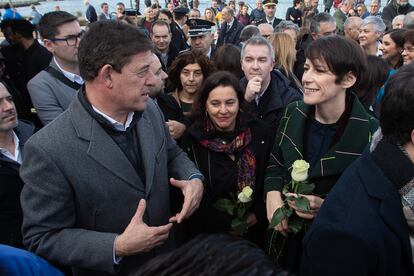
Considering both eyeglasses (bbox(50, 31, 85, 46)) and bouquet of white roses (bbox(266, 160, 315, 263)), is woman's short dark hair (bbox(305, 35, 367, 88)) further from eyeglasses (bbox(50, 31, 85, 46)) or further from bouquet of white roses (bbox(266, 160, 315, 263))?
eyeglasses (bbox(50, 31, 85, 46))

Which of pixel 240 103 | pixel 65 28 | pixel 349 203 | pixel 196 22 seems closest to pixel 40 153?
pixel 349 203

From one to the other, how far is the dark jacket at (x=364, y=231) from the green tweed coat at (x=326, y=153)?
699 millimetres

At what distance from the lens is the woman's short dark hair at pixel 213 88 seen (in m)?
2.79

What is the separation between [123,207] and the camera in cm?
175

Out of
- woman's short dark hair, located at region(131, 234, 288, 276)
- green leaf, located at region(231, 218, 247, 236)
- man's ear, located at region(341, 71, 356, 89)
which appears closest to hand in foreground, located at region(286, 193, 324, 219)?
green leaf, located at region(231, 218, 247, 236)

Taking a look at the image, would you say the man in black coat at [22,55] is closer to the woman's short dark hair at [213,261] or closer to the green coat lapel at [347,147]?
the green coat lapel at [347,147]

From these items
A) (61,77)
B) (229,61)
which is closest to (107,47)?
(61,77)

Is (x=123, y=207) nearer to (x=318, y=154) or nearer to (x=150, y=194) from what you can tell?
(x=150, y=194)

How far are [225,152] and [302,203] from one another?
2.70 ft

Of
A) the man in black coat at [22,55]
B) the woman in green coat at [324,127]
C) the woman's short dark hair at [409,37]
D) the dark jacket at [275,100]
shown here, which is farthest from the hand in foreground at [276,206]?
the man in black coat at [22,55]

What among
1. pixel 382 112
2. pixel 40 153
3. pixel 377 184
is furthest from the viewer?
pixel 40 153

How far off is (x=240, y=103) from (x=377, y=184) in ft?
5.47

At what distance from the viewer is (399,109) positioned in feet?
4.41

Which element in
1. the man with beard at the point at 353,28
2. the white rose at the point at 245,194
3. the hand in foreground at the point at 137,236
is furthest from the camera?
the man with beard at the point at 353,28
